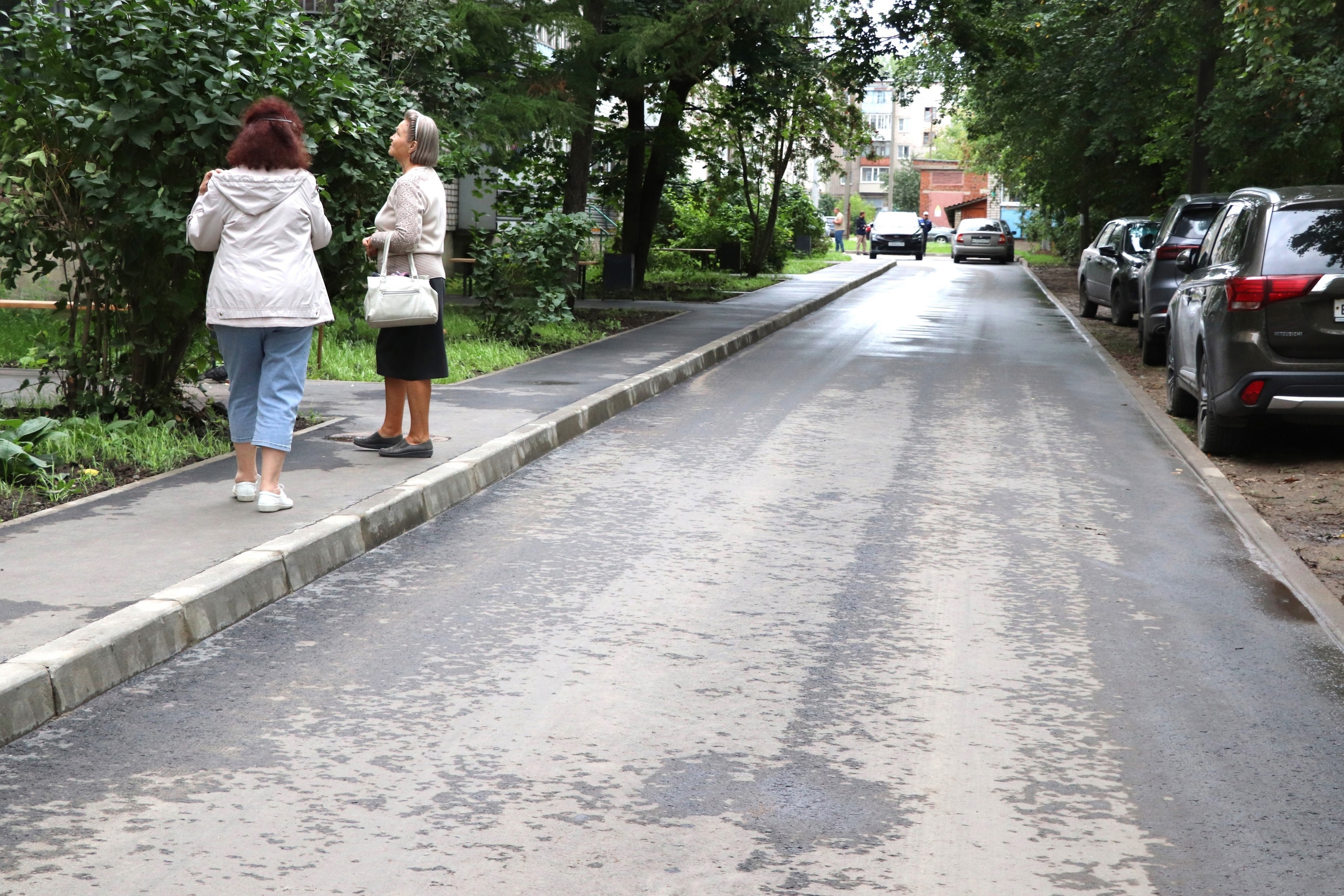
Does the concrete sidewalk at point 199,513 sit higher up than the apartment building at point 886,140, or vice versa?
the apartment building at point 886,140

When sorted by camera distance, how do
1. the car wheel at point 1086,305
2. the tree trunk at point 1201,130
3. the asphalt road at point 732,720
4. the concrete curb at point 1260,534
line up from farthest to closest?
the car wheel at point 1086,305 → the tree trunk at point 1201,130 → the concrete curb at point 1260,534 → the asphalt road at point 732,720

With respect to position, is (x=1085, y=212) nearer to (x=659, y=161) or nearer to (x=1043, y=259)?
(x=1043, y=259)

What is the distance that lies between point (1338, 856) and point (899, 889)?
3.67ft

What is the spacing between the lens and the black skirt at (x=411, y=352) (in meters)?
8.29

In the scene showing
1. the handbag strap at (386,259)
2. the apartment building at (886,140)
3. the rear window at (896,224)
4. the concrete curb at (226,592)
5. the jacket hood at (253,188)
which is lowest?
the concrete curb at (226,592)

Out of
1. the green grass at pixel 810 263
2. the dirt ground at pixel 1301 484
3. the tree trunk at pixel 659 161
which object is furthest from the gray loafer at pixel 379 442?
the green grass at pixel 810 263

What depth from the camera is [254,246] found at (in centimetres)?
664

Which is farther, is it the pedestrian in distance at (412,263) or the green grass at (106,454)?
the pedestrian in distance at (412,263)

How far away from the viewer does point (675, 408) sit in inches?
462

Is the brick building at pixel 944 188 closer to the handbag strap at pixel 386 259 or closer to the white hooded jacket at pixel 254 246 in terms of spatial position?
the handbag strap at pixel 386 259

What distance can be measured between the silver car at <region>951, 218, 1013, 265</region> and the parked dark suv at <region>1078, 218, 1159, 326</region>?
2818 cm

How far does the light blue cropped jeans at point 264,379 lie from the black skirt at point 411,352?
1440 millimetres

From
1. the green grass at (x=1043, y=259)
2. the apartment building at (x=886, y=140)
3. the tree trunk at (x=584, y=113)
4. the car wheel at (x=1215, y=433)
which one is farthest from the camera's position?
the apartment building at (x=886, y=140)

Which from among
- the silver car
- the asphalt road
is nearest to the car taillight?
the asphalt road
